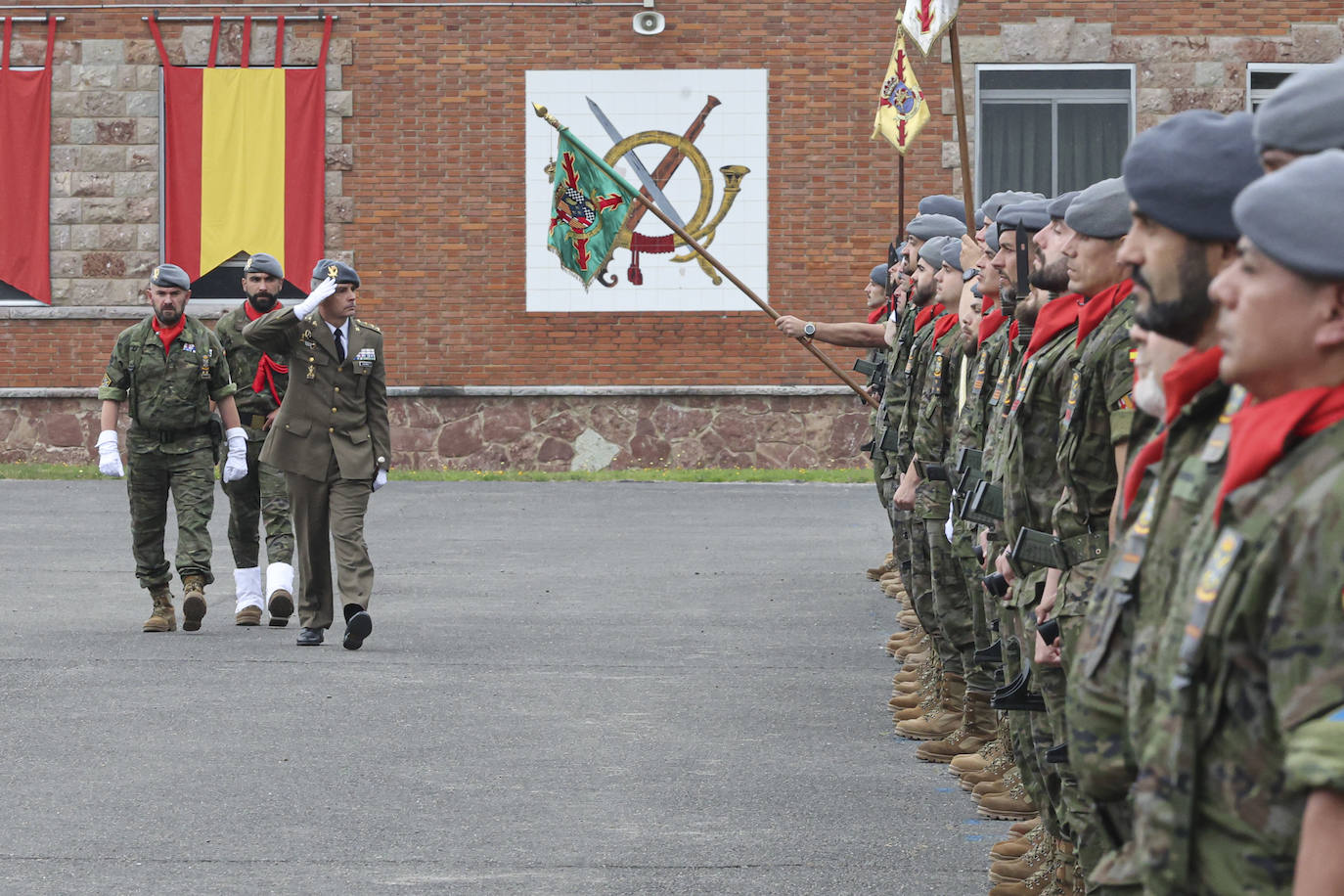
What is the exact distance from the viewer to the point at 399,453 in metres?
23.8

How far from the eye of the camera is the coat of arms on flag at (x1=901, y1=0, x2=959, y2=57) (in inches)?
422

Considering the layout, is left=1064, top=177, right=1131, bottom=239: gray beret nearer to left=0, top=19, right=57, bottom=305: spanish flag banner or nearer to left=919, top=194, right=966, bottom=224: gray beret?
left=919, top=194, right=966, bottom=224: gray beret

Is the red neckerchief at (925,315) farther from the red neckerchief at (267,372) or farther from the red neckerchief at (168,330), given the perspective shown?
the red neckerchief at (168,330)

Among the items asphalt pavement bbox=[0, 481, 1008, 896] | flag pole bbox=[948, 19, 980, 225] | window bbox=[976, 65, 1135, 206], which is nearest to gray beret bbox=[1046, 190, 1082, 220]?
asphalt pavement bbox=[0, 481, 1008, 896]

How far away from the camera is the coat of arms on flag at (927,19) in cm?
1073

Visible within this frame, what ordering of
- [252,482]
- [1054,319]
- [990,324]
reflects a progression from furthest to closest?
[252,482] → [990,324] → [1054,319]

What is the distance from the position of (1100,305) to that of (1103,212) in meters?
0.25

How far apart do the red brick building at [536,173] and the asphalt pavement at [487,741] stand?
8.89m

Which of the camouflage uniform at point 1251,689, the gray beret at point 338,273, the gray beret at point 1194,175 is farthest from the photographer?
the gray beret at point 338,273

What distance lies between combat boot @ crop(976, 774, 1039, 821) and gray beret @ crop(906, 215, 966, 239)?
375 centimetres

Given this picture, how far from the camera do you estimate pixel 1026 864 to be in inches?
227

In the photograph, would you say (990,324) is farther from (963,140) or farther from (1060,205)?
(963,140)

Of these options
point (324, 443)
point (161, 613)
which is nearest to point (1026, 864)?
point (324, 443)

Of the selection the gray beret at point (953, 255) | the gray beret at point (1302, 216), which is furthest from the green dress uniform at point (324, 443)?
the gray beret at point (1302, 216)
